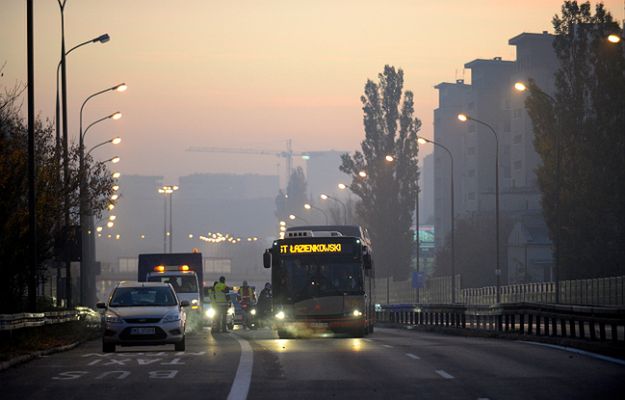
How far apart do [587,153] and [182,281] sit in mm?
23867

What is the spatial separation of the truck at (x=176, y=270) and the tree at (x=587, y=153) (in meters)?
17.9

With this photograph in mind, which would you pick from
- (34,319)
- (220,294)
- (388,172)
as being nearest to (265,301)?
(220,294)

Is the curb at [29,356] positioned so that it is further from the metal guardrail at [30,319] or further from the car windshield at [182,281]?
the car windshield at [182,281]

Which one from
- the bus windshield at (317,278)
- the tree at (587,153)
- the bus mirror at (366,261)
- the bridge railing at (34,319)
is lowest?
the bridge railing at (34,319)

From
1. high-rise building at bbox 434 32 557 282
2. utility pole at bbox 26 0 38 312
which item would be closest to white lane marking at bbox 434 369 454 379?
utility pole at bbox 26 0 38 312

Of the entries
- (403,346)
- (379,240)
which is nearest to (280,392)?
(403,346)

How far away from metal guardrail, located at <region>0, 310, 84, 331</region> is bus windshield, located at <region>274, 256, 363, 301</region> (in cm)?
617

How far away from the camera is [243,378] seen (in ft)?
61.8

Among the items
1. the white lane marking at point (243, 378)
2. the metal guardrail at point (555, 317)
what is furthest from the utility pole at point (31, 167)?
the metal guardrail at point (555, 317)

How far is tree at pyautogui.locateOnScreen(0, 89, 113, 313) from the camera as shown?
36.2m

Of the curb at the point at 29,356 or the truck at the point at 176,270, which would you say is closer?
the curb at the point at 29,356

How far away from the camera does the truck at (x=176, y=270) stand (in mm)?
51500

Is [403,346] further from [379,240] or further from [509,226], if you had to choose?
[509,226]

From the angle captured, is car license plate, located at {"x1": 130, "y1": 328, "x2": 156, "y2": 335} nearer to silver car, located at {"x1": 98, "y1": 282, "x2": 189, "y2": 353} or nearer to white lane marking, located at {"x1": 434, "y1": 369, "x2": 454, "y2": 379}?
silver car, located at {"x1": 98, "y1": 282, "x2": 189, "y2": 353}
